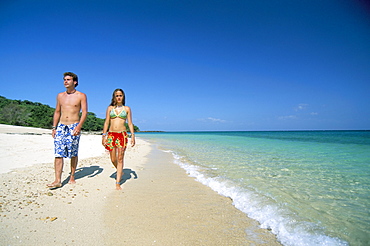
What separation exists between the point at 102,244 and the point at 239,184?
337cm

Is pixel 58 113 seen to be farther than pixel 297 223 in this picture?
Yes

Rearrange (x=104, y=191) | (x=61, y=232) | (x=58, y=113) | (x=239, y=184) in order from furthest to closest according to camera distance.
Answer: (x=239, y=184)
(x=58, y=113)
(x=104, y=191)
(x=61, y=232)

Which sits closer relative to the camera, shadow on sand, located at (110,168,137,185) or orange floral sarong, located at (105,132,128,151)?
orange floral sarong, located at (105,132,128,151)

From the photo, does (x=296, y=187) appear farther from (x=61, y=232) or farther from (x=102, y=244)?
(x=61, y=232)

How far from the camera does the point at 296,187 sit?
14.9 ft

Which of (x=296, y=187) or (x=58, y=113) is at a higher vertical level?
(x=58, y=113)

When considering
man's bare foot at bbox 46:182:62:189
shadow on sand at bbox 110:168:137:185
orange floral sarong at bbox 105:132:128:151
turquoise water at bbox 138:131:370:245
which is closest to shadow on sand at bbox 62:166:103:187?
shadow on sand at bbox 110:168:137:185

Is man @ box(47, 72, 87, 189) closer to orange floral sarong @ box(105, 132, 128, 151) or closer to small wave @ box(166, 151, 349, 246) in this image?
orange floral sarong @ box(105, 132, 128, 151)

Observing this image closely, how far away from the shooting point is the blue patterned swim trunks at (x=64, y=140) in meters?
4.20

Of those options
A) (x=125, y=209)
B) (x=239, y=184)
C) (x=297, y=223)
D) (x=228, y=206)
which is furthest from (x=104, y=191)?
(x=297, y=223)

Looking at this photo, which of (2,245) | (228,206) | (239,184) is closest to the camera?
(2,245)

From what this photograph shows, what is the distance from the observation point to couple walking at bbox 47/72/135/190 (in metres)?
4.23

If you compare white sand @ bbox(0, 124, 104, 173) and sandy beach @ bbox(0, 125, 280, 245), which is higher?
white sand @ bbox(0, 124, 104, 173)

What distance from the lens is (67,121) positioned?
4297 mm
